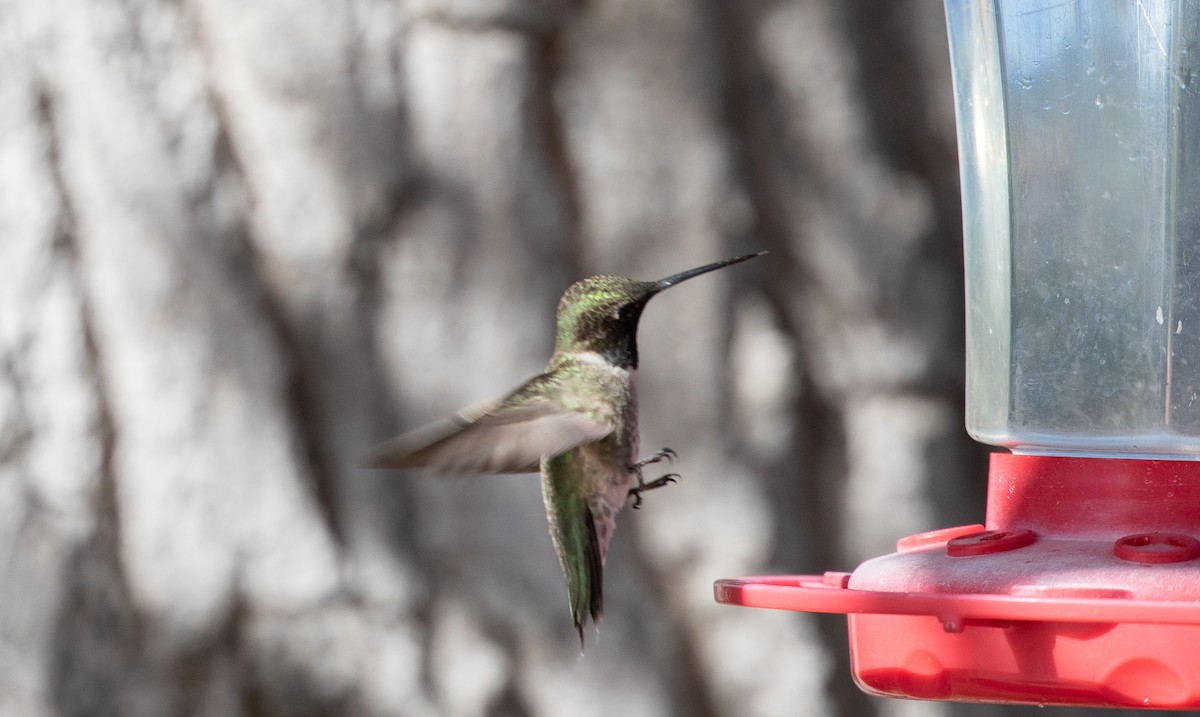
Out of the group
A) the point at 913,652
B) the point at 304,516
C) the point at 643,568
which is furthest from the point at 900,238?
the point at 913,652

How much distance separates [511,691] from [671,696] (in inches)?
15.6

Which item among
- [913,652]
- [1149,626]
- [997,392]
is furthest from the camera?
[997,392]

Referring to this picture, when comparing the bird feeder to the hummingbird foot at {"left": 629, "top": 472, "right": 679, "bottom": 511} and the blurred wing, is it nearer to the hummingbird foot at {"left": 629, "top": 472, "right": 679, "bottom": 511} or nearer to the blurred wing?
the blurred wing

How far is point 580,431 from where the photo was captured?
7.39 feet

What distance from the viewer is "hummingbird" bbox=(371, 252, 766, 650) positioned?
6.97ft

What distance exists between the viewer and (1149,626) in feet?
5.12

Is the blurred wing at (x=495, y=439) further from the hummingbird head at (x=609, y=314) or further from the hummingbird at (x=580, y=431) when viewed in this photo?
the hummingbird head at (x=609, y=314)

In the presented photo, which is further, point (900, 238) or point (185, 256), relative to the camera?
point (900, 238)

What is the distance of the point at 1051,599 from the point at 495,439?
0.89m

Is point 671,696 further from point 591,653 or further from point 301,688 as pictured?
point 301,688

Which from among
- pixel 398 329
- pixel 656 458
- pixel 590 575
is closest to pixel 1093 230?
pixel 656 458

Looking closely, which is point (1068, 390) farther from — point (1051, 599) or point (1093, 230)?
point (1051, 599)

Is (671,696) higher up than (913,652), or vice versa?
(913,652)

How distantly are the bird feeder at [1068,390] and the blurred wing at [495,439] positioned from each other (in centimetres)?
41
